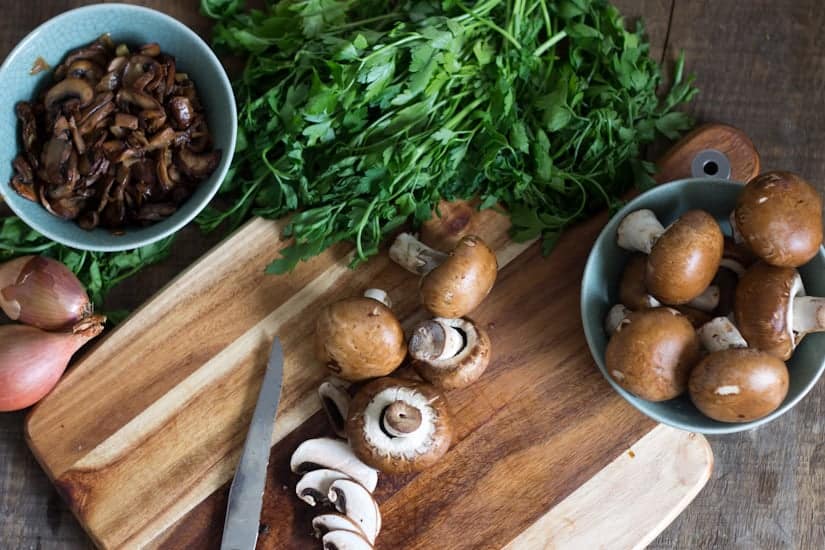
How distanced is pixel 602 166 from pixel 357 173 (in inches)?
19.1

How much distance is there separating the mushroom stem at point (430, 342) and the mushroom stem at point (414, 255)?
121 millimetres

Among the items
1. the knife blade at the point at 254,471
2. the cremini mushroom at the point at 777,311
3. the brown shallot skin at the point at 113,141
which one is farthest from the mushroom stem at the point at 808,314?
the brown shallot skin at the point at 113,141

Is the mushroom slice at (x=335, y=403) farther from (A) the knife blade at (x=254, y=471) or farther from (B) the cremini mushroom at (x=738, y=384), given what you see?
(B) the cremini mushroom at (x=738, y=384)

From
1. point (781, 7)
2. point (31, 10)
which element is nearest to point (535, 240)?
point (781, 7)

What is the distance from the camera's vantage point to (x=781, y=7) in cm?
178

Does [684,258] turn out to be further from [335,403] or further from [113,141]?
[113,141]

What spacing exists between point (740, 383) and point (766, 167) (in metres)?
0.61

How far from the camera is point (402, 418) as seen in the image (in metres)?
1.48

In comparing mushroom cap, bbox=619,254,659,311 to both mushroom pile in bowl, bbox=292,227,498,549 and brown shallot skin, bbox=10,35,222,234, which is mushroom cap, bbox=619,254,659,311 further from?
brown shallot skin, bbox=10,35,222,234

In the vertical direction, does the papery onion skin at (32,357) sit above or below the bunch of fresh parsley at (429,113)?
below

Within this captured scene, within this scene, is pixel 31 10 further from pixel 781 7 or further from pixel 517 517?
pixel 781 7

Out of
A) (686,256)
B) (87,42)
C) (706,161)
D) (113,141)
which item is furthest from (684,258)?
(87,42)

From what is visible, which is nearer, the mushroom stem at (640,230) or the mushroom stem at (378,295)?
the mushroom stem at (640,230)

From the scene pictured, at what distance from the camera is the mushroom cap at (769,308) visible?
140 centimetres
